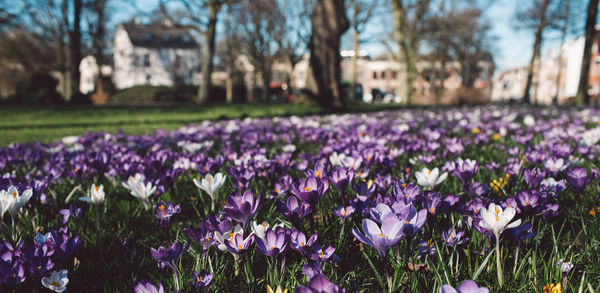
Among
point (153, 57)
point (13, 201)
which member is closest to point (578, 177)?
point (13, 201)

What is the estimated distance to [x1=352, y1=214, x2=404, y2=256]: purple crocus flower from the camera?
1.06 metres

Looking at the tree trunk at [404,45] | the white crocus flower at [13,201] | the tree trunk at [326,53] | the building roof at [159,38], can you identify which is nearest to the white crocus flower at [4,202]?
the white crocus flower at [13,201]

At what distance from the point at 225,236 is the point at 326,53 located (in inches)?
500

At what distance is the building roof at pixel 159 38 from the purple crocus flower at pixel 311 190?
59955mm

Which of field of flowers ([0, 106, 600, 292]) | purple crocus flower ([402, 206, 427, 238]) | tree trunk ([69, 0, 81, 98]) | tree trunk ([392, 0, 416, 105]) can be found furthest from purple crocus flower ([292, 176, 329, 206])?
tree trunk ([69, 0, 81, 98])

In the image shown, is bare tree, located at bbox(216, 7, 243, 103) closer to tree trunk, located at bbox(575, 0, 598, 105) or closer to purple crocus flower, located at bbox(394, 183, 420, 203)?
tree trunk, located at bbox(575, 0, 598, 105)

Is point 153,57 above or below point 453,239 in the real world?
above

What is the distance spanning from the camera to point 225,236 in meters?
1.31

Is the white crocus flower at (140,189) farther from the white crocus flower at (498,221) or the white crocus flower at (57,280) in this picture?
the white crocus flower at (498,221)

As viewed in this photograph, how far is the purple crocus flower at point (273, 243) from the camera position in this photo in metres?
1.16

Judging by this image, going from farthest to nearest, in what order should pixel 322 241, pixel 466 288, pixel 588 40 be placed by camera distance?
pixel 588 40
pixel 322 241
pixel 466 288

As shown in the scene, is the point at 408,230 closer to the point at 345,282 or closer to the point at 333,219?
the point at 345,282

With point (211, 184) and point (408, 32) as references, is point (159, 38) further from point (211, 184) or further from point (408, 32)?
point (211, 184)

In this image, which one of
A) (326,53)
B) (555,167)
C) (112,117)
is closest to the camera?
(555,167)
